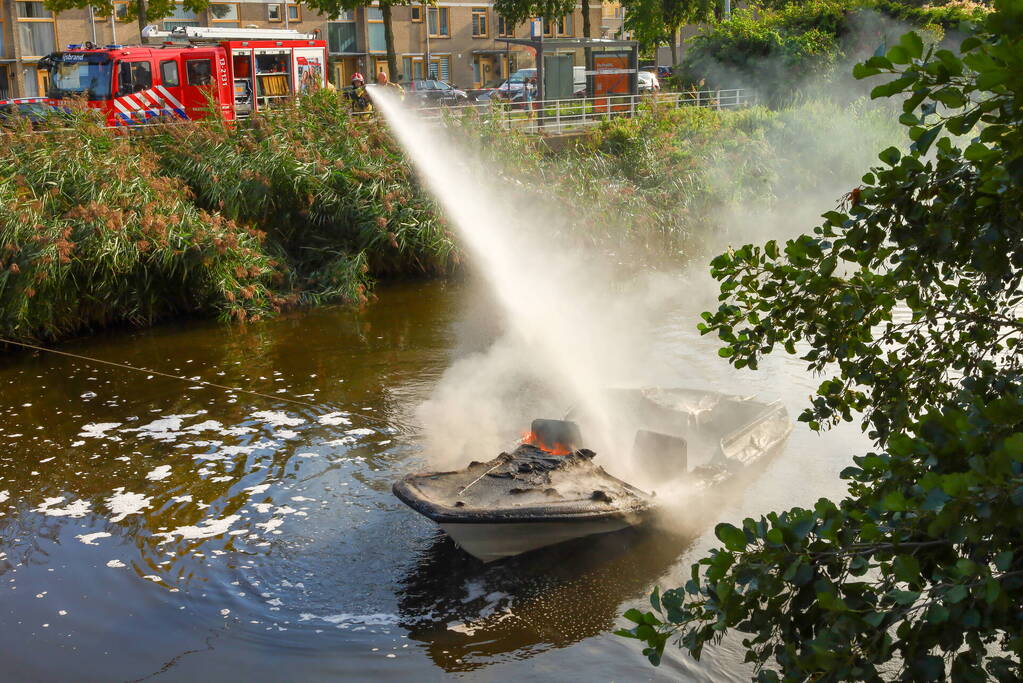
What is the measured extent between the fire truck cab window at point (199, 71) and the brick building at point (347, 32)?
11.4 meters

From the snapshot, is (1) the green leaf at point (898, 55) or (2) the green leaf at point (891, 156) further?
(2) the green leaf at point (891, 156)

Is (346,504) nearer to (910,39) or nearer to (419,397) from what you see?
(419,397)

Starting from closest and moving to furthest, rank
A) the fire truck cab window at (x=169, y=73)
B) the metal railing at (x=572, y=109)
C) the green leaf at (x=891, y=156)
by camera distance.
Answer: the green leaf at (x=891, y=156) → the metal railing at (x=572, y=109) → the fire truck cab window at (x=169, y=73)

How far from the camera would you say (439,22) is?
5759cm

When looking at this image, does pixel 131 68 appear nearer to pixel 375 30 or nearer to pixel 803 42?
pixel 803 42

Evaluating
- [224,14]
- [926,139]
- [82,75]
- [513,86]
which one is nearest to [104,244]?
[82,75]

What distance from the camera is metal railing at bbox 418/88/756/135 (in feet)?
79.6

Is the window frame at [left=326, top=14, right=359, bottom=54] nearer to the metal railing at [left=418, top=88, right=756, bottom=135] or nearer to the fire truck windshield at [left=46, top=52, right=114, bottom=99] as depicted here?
the metal railing at [left=418, top=88, right=756, bottom=135]

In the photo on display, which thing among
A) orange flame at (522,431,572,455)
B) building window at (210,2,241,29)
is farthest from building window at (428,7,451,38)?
orange flame at (522,431,572,455)

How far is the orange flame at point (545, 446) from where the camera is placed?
32.8 feet

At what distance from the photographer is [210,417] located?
1350 cm

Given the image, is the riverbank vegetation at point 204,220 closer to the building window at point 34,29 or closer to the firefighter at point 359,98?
the firefighter at point 359,98

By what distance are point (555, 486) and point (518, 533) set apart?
2.02 feet

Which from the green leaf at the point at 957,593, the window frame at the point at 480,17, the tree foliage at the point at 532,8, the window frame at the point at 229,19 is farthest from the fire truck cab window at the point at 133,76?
the window frame at the point at 480,17
